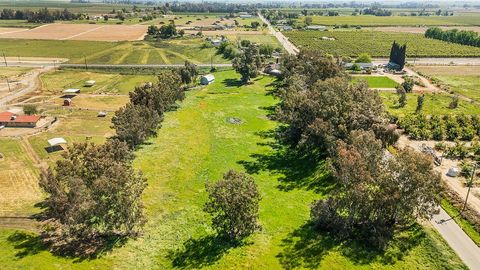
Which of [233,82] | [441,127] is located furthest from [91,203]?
[233,82]

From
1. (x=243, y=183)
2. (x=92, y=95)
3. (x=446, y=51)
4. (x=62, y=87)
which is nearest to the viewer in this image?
(x=243, y=183)

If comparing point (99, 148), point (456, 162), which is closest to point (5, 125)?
point (99, 148)

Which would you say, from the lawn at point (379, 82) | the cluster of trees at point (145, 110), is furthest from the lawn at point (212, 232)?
the lawn at point (379, 82)

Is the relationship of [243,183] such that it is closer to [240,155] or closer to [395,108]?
[240,155]

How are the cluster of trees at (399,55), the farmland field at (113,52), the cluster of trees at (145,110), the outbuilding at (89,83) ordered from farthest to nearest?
the farmland field at (113,52), the cluster of trees at (399,55), the outbuilding at (89,83), the cluster of trees at (145,110)

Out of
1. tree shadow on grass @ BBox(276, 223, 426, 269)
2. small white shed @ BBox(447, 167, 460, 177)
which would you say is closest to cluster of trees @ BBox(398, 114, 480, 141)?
small white shed @ BBox(447, 167, 460, 177)

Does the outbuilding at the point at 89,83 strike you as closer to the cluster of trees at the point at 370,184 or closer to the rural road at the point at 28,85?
the rural road at the point at 28,85

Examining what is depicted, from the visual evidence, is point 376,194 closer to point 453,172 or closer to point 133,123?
point 453,172
